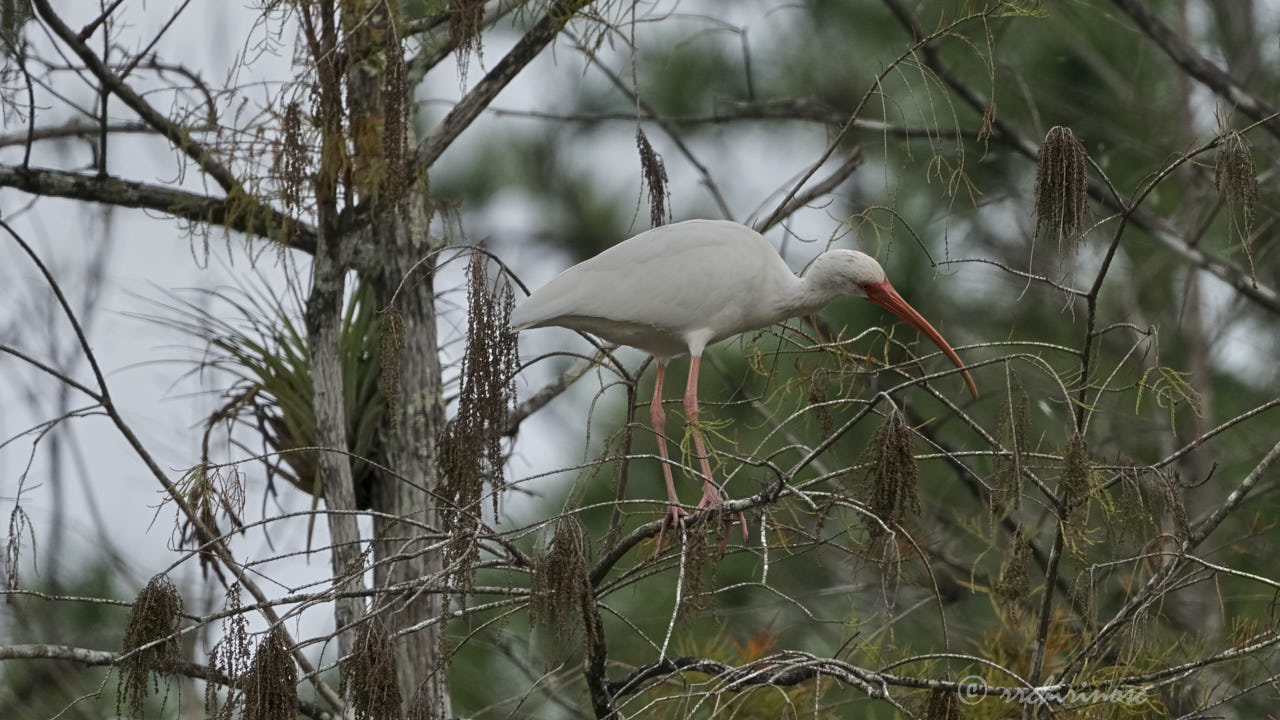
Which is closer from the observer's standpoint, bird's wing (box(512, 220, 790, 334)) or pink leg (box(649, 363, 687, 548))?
pink leg (box(649, 363, 687, 548))

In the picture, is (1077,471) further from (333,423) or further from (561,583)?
(333,423)

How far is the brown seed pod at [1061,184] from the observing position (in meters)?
2.71

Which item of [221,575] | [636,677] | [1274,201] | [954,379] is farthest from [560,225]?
[636,677]

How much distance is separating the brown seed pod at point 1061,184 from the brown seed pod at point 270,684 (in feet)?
5.00

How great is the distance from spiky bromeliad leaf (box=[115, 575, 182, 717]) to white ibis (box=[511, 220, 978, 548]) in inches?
47.0

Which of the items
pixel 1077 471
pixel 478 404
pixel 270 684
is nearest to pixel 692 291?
pixel 478 404

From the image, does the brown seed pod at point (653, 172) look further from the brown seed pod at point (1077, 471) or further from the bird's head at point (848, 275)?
the brown seed pod at point (1077, 471)

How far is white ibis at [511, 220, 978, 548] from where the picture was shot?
12.3 feet

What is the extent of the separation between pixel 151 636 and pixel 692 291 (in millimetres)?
1612

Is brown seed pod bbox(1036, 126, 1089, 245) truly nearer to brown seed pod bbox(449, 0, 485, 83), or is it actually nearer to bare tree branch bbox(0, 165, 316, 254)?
brown seed pod bbox(449, 0, 485, 83)

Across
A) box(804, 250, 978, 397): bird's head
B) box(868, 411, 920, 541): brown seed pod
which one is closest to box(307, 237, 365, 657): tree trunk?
box(804, 250, 978, 397): bird's head

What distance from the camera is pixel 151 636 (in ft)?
8.93

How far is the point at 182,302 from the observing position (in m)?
4.94

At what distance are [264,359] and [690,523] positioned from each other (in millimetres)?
2076
